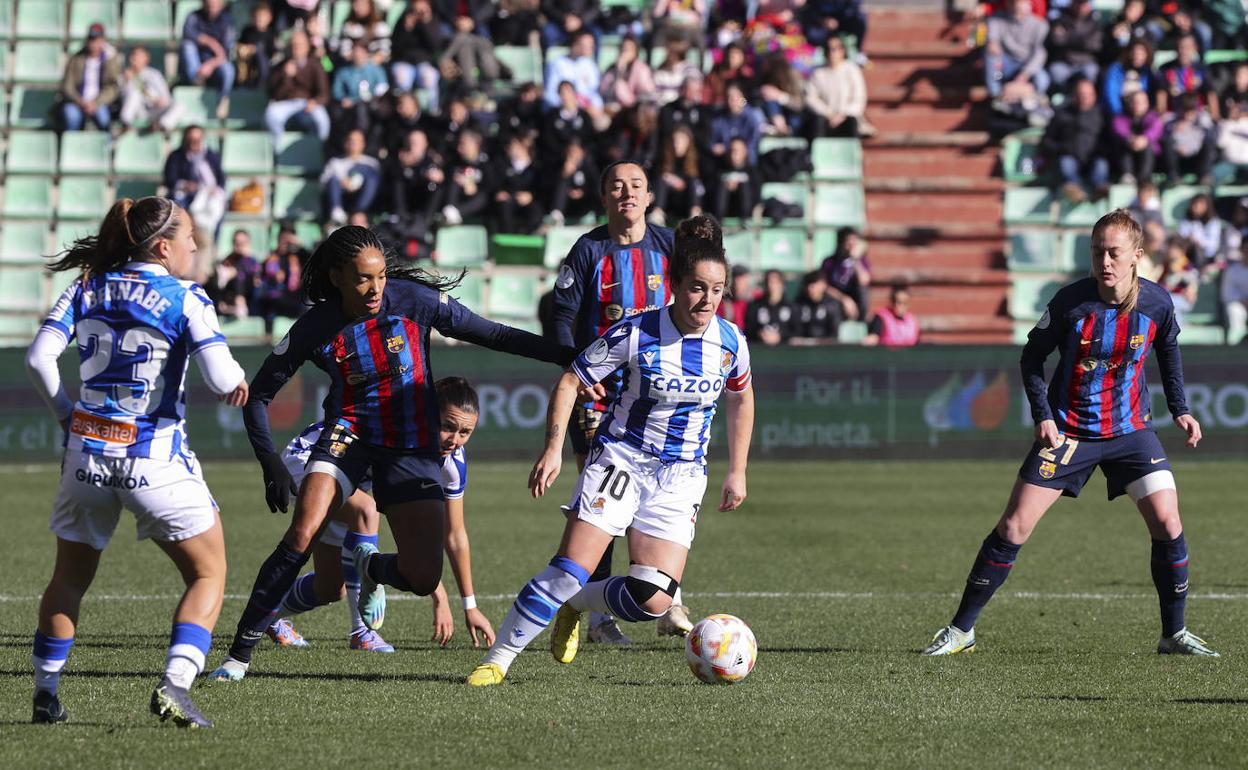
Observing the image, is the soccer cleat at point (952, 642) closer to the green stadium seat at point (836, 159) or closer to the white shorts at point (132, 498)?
the white shorts at point (132, 498)

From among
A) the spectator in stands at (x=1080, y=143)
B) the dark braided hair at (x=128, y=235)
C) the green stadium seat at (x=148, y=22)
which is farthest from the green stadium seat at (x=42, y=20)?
the dark braided hair at (x=128, y=235)

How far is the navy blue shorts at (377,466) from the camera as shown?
7414 millimetres

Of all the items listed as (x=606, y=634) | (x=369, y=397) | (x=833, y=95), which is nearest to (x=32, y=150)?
(x=833, y=95)

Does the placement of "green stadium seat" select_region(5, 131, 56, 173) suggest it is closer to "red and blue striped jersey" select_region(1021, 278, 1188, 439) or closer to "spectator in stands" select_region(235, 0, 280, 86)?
"spectator in stands" select_region(235, 0, 280, 86)

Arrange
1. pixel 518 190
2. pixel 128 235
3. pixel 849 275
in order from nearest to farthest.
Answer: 1. pixel 128 235
2. pixel 849 275
3. pixel 518 190

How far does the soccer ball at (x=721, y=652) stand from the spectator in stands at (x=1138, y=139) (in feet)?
59.8

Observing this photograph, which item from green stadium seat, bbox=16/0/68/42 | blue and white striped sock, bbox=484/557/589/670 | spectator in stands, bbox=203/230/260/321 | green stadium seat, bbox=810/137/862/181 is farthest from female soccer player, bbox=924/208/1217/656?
green stadium seat, bbox=16/0/68/42

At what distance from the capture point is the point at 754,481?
60.2ft

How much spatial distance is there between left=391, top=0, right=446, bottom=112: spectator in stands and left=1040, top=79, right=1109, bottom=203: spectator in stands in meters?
8.41

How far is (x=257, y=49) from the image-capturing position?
24938mm

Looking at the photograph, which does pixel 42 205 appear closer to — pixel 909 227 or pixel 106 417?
pixel 909 227

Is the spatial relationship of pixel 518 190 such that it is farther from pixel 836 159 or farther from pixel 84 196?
pixel 84 196

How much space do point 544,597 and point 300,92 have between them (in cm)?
1811

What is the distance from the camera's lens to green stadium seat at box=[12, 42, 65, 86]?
2591 cm
